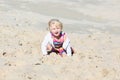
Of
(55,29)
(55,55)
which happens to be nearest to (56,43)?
(55,29)

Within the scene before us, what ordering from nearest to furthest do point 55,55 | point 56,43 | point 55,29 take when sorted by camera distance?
1. point 55,55
2. point 55,29
3. point 56,43

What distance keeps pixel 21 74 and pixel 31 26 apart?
480cm

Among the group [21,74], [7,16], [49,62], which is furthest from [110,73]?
[7,16]

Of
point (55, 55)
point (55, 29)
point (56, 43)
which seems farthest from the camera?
point (56, 43)

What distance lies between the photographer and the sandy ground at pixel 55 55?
552 centimetres

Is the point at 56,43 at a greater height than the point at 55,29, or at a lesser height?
lesser

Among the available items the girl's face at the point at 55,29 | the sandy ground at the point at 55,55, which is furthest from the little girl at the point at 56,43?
the sandy ground at the point at 55,55

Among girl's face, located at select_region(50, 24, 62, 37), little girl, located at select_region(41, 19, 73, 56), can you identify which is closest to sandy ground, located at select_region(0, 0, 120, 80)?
little girl, located at select_region(41, 19, 73, 56)

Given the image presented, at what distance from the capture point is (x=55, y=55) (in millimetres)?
6477

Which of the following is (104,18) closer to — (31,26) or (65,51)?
(31,26)

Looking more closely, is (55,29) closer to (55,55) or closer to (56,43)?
(56,43)

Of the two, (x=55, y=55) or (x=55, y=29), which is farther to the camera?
(x=55, y=29)

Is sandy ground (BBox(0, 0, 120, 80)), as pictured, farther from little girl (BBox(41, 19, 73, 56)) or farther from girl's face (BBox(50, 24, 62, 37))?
girl's face (BBox(50, 24, 62, 37))

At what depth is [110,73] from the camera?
5.68 meters
